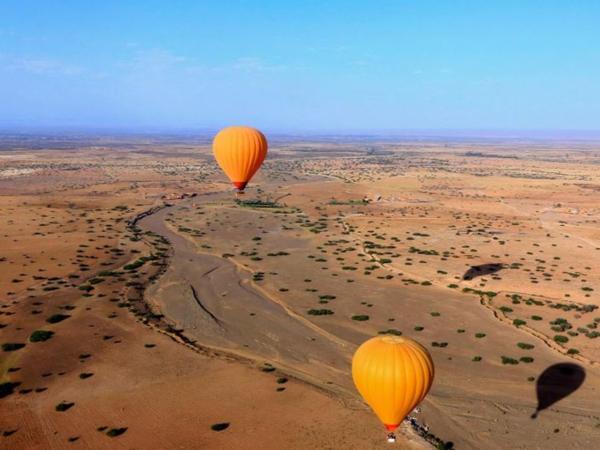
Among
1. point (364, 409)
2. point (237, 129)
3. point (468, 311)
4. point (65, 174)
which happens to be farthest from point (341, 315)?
point (65, 174)

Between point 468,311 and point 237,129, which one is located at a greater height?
point 237,129

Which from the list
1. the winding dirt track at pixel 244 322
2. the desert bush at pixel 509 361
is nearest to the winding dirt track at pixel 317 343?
the winding dirt track at pixel 244 322

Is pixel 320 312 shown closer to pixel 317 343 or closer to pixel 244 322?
pixel 317 343

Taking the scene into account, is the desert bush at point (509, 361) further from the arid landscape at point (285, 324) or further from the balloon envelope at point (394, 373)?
the balloon envelope at point (394, 373)

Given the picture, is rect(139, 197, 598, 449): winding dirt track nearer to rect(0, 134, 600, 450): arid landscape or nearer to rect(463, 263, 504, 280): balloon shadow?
rect(0, 134, 600, 450): arid landscape

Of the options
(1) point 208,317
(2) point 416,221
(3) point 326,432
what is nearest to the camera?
(3) point 326,432

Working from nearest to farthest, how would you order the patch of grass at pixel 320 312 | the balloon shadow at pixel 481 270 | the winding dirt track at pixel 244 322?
the winding dirt track at pixel 244 322
the patch of grass at pixel 320 312
the balloon shadow at pixel 481 270

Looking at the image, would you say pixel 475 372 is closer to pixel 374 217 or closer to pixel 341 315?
pixel 341 315
